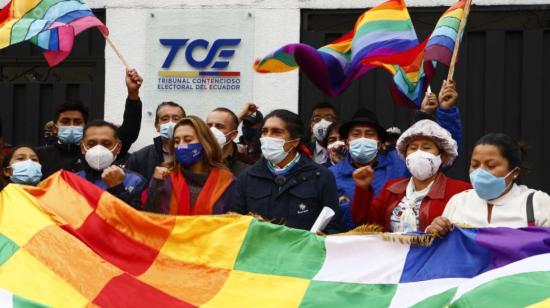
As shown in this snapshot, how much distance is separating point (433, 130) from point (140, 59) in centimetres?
423

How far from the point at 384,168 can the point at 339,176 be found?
0.31 m

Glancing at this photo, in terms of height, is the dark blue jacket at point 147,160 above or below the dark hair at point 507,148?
below

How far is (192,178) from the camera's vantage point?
7.21 metres

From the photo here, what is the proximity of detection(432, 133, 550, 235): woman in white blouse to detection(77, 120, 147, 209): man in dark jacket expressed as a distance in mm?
2005

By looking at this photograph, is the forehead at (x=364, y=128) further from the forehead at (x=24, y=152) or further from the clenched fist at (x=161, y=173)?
the forehead at (x=24, y=152)

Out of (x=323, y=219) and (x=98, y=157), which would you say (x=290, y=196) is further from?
(x=98, y=157)

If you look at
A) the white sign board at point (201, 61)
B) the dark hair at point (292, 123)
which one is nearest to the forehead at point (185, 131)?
the dark hair at point (292, 123)

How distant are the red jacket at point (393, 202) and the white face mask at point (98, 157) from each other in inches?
69.6

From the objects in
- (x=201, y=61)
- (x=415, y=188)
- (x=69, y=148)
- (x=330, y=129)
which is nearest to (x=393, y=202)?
(x=415, y=188)

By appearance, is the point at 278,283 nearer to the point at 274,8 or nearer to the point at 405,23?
the point at 405,23

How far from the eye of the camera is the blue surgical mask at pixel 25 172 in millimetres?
7629

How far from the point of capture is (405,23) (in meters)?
8.10

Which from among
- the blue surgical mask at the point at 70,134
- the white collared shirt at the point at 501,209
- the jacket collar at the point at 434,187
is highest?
the blue surgical mask at the point at 70,134

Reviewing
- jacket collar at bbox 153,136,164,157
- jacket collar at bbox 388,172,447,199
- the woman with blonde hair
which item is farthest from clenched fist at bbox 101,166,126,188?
jacket collar at bbox 388,172,447,199
